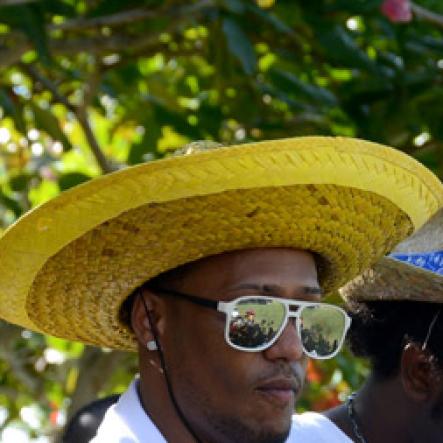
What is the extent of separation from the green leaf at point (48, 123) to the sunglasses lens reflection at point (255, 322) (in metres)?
2.57

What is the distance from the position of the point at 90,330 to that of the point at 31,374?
11.5ft

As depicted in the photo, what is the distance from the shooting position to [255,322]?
305 centimetres

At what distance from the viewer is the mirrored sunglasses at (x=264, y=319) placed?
10.0 ft

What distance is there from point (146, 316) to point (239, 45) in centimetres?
205

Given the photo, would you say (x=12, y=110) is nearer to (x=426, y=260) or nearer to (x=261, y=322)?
(x=426, y=260)

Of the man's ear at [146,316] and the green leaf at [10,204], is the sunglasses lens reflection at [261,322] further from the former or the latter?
the green leaf at [10,204]

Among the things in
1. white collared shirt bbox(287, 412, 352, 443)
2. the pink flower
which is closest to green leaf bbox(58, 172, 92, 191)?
the pink flower

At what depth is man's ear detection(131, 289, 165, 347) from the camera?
3.19 meters

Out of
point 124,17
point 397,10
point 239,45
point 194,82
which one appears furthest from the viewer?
point 194,82

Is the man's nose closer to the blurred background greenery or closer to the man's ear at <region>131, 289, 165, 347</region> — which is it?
the man's ear at <region>131, 289, 165, 347</region>

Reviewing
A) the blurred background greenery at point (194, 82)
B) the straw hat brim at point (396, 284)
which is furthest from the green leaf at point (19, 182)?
the straw hat brim at point (396, 284)

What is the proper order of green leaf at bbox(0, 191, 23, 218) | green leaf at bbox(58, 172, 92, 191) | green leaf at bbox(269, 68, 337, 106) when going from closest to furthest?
green leaf at bbox(58, 172, 92, 191) < green leaf at bbox(269, 68, 337, 106) < green leaf at bbox(0, 191, 23, 218)

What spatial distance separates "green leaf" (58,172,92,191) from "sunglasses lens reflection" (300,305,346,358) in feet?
7.69

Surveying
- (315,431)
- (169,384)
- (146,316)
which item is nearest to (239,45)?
(315,431)
